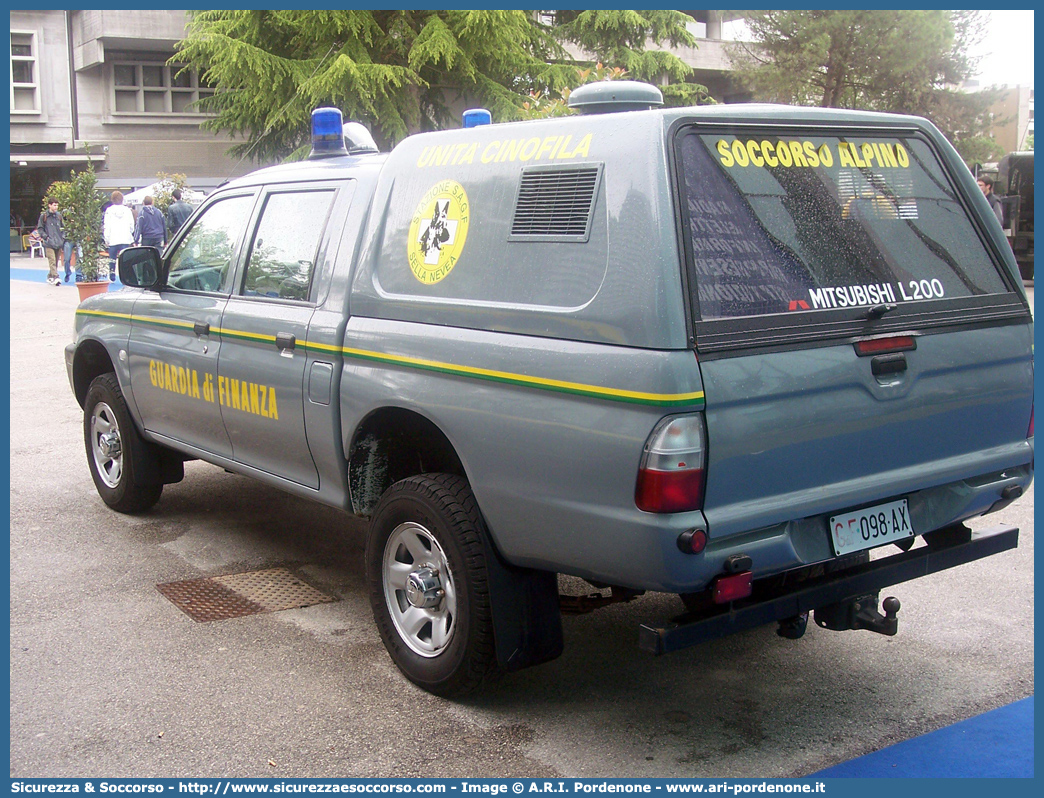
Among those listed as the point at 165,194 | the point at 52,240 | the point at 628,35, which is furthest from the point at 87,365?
the point at 628,35

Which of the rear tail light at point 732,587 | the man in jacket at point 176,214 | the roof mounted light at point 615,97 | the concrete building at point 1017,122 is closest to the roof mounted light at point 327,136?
the roof mounted light at point 615,97

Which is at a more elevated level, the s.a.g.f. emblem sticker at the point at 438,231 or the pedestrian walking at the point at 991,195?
the pedestrian walking at the point at 991,195

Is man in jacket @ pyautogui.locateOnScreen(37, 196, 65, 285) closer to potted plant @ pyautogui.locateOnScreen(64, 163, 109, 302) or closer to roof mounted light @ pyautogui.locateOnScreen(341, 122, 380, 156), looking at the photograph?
potted plant @ pyautogui.locateOnScreen(64, 163, 109, 302)

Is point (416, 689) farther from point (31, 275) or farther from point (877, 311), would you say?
point (31, 275)

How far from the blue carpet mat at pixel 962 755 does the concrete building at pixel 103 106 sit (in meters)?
38.9

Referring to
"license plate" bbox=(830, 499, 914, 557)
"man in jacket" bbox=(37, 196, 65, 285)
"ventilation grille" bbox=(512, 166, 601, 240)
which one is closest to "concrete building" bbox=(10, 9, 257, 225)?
"man in jacket" bbox=(37, 196, 65, 285)

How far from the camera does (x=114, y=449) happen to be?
6430 millimetres

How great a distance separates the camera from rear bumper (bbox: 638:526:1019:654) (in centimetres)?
334

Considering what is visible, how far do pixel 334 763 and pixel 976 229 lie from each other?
119 inches

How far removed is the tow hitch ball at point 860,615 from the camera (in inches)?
151

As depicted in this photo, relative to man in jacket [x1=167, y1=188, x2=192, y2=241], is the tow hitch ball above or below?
below

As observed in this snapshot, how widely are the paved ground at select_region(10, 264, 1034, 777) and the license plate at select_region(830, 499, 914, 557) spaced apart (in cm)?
70

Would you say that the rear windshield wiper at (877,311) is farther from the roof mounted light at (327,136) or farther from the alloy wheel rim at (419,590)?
the roof mounted light at (327,136)

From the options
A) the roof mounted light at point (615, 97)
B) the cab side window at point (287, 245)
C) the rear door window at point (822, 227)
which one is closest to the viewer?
the rear door window at point (822, 227)
